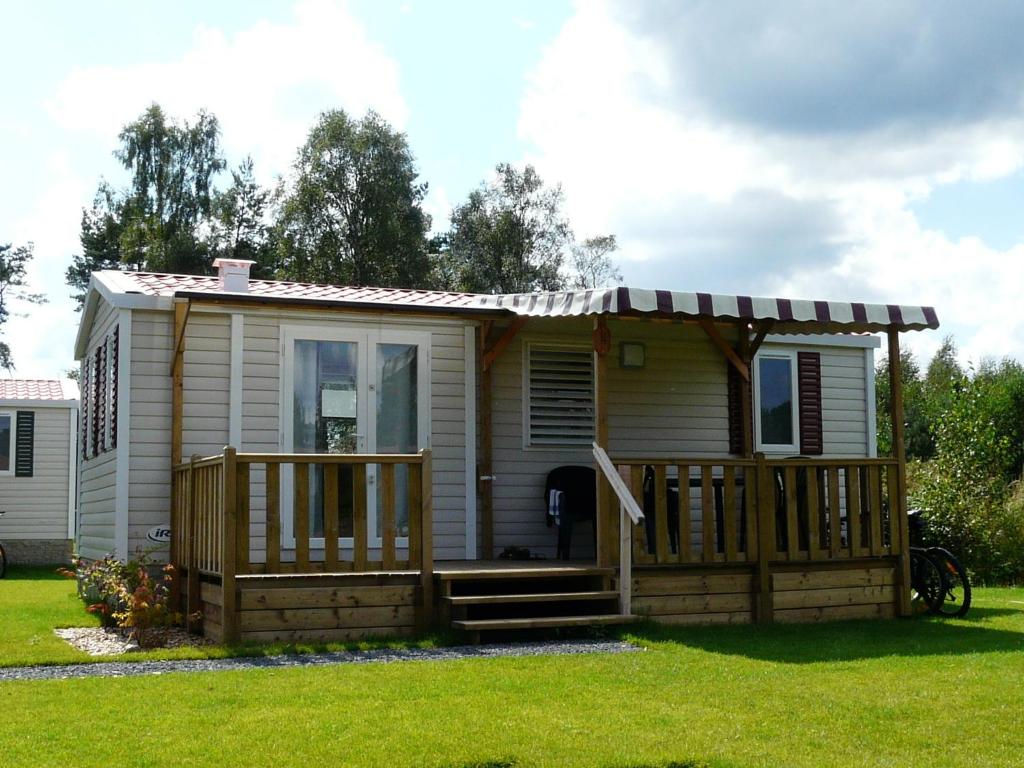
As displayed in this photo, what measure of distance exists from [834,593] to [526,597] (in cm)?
261

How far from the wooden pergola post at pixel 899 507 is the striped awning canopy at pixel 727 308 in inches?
12.5

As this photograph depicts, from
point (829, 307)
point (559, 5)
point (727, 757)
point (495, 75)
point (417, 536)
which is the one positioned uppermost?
point (495, 75)

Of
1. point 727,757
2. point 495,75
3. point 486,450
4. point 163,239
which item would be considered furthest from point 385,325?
point 163,239

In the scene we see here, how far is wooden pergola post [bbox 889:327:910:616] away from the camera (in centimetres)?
951

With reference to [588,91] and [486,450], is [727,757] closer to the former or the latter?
[486,450]

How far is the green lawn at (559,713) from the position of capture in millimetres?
4812

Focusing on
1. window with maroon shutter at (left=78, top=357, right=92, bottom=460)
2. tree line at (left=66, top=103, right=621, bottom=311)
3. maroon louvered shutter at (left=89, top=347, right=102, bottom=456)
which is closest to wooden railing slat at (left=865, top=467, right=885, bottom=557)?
maroon louvered shutter at (left=89, top=347, right=102, bottom=456)

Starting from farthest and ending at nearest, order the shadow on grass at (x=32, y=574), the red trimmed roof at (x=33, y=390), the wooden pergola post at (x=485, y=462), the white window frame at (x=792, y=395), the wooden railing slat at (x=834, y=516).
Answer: the red trimmed roof at (x=33, y=390), the shadow on grass at (x=32, y=574), the white window frame at (x=792, y=395), the wooden pergola post at (x=485, y=462), the wooden railing slat at (x=834, y=516)

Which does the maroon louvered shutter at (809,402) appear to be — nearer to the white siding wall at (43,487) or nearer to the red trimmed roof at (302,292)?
the red trimmed roof at (302,292)

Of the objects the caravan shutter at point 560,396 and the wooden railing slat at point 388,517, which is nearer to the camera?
the wooden railing slat at point 388,517

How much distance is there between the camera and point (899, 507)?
9609mm

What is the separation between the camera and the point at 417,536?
8328 millimetres

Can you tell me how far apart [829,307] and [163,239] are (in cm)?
2282

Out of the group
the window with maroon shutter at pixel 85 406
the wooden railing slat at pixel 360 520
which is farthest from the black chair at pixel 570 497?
the window with maroon shutter at pixel 85 406
